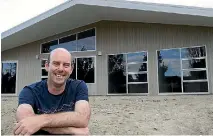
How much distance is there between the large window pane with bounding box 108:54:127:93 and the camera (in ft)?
37.8

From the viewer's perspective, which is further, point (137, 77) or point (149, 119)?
point (137, 77)

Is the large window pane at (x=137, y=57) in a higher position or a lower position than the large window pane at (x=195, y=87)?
higher

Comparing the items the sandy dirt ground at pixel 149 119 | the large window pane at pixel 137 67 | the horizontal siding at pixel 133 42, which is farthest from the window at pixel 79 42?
the sandy dirt ground at pixel 149 119

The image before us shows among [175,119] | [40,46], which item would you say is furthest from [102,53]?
[175,119]

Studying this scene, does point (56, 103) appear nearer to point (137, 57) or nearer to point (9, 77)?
point (137, 57)

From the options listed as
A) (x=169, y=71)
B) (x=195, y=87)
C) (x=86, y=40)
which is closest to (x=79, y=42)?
(x=86, y=40)

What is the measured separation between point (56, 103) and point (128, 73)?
946 centimetres

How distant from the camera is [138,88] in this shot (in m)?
11.2

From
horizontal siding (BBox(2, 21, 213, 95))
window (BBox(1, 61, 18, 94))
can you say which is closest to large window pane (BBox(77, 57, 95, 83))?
horizontal siding (BBox(2, 21, 213, 95))

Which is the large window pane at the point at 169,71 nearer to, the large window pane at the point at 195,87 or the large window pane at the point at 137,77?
the large window pane at the point at 195,87

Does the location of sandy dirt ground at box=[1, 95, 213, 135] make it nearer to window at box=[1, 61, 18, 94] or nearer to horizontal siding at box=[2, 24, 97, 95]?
horizontal siding at box=[2, 24, 97, 95]

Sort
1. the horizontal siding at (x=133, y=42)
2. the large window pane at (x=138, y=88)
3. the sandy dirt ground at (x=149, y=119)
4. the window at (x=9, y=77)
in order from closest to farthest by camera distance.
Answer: the sandy dirt ground at (x=149, y=119) → the horizontal siding at (x=133, y=42) → the large window pane at (x=138, y=88) → the window at (x=9, y=77)

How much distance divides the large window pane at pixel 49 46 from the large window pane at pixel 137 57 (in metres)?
3.75

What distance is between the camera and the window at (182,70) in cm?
1023
